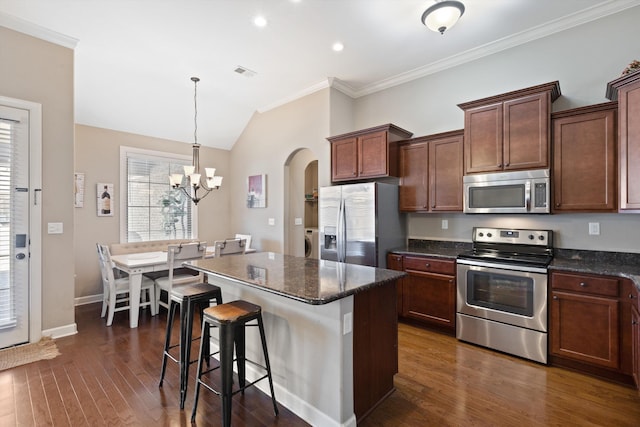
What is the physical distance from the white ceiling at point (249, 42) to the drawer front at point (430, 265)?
2542mm

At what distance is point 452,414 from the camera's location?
210 cm

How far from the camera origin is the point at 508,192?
3.14 m

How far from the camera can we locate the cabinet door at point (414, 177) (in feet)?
12.6

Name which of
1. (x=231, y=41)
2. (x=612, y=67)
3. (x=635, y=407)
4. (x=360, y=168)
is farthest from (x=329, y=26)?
(x=635, y=407)

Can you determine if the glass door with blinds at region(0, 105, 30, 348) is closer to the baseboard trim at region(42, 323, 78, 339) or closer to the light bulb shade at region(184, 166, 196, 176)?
the baseboard trim at region(42, 323, 78, 339)

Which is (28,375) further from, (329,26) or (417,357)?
(329,26)

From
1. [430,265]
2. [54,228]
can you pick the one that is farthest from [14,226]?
[430,265]

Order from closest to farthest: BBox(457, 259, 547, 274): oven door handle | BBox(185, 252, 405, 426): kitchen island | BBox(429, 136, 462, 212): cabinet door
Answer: BBox(185, 252, 405, 426): kitchen island, BBox(457, 259, 547, 274): oven door handle, BBox(429, 136, 462, 212): cabinet door

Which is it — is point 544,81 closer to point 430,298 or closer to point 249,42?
point 430,298

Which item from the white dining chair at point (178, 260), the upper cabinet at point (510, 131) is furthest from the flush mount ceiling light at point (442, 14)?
the white dining chair at point (178, 260)

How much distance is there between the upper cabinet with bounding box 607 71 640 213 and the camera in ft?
7.61

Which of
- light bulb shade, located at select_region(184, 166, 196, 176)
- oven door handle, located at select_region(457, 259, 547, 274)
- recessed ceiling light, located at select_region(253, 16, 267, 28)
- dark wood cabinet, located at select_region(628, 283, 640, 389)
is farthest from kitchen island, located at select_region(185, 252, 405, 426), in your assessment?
recessed ceiling light, located at select_region(253, 16, 267, 28)

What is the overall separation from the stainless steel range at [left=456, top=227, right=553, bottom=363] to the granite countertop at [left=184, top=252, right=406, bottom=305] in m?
1.35

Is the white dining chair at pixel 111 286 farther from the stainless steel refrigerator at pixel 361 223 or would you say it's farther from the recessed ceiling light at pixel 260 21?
the recessed ceiling light at pixel 260 21
